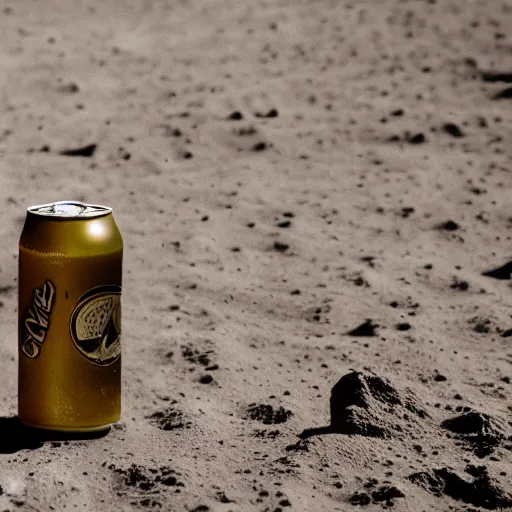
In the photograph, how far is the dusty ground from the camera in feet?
7.48

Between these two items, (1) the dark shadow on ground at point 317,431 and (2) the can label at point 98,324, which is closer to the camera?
(2) the can label at point 98,324

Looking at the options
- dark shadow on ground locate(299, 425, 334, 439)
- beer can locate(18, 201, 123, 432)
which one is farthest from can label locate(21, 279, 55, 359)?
dark shadow on ground locate(299, 425, 334, 439)

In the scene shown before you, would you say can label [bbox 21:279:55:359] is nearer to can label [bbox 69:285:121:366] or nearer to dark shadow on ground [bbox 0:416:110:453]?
can label [bbox 69:285:121:366]

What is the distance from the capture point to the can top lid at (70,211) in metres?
2.31

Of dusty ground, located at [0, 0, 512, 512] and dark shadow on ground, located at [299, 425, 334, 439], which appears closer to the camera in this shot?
dusty ground, located at [0, 0, 512, 512]

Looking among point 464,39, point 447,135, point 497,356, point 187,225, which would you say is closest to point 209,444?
point 497,356

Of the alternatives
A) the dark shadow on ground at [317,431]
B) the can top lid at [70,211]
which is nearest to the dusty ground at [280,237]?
the dark shadow on ground at [317,431]

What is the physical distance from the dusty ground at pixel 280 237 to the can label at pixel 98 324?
0.23m

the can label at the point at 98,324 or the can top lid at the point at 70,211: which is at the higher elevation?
Answer: the can top lid at the point at 70,211

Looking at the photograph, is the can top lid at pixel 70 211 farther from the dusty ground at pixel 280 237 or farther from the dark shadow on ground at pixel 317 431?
the dark shadow on ground at pixel 317 431

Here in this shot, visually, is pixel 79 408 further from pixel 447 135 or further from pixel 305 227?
pixel 447 135

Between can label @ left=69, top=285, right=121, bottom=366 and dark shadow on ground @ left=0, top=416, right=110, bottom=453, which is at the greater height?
can label @ left=69, top=285, right=121, bottom=366

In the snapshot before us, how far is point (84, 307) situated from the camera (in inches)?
91.9

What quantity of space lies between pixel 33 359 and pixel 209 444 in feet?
1.57
